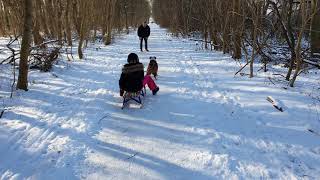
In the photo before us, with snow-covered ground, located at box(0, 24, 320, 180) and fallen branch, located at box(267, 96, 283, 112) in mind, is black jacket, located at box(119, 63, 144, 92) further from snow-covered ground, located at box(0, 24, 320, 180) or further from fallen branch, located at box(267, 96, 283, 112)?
fallen branch, located at box(267, 96, 283, 112)

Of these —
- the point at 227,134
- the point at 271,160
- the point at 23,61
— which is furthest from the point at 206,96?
the point at 23,61

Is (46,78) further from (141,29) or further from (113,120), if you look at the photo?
(141,29)

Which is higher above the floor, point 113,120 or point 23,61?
point 23,61

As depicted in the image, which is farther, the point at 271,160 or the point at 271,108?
the point at 271,108

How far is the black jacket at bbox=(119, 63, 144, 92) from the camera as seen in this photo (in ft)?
26.7

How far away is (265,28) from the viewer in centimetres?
1748

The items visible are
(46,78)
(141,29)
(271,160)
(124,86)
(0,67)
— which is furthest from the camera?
(141,29)

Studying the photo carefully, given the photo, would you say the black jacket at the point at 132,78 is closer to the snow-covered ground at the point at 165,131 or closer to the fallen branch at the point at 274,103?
the snow-covered ground at the point at 165,131

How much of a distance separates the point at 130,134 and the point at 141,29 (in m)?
14.5

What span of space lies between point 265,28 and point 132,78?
37.2ft

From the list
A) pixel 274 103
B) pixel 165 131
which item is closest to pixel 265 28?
pixel 274 103

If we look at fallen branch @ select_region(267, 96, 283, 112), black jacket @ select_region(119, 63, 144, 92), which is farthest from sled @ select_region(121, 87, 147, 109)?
fallen branch @ select_region(267, 96, 283, 112)

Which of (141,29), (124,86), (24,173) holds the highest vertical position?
(141,29)

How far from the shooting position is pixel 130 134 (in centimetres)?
632
